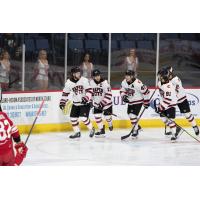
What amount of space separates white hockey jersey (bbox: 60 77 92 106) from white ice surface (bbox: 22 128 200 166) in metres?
0.36

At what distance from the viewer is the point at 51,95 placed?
7.38 metres

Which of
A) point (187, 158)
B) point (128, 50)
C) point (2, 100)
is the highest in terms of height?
point (128, 50)

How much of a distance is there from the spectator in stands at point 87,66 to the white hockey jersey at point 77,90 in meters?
0.09

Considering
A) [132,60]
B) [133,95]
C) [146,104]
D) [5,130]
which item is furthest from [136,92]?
[5,130]

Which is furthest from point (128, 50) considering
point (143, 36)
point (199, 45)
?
point (199, 45)

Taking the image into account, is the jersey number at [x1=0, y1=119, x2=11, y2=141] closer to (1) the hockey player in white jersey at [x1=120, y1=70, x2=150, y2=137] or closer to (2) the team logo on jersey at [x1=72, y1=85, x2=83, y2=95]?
(2) the team logo on jersey at [x1=72, y1=85, x2=83, y2=95]

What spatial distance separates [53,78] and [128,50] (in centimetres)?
74

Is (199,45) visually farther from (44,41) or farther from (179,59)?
(44,41)

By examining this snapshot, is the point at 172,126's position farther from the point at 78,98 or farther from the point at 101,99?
the point at 78,98

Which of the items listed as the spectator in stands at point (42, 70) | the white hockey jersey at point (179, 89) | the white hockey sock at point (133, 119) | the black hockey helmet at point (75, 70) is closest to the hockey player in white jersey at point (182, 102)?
the white hockey jersey at point (179, 89)

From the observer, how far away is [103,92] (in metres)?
7.53

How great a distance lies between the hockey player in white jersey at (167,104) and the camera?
7.67 m

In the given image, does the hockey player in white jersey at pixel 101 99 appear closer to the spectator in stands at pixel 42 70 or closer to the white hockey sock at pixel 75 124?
the white hockey sock at pixel 75 124

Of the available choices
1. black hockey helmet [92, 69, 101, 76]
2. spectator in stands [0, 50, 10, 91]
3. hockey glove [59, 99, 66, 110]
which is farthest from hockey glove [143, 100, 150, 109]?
spectator in stands [0, 50, 10, 91]
